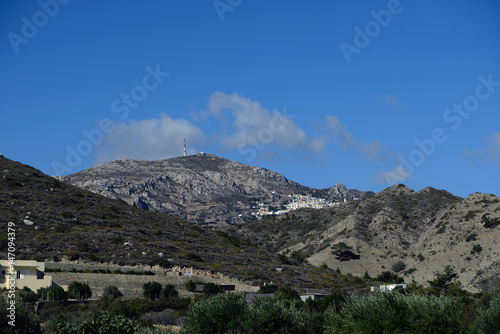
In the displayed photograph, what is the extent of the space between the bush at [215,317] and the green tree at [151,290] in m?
22.0

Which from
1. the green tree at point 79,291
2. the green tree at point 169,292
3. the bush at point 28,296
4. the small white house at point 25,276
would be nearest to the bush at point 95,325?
the bush at point 28,296

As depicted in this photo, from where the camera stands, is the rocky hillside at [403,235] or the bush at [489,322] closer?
the bush at [489,322]

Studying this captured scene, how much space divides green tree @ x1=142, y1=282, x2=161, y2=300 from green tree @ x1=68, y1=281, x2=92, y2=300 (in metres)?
5.48

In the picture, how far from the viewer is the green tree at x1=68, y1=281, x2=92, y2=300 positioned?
5675cm

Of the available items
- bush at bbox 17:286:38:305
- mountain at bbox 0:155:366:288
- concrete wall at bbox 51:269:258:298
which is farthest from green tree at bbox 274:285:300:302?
bush at bbox 17:286:38:305

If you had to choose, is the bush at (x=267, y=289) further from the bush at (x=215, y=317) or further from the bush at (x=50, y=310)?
the bush at (x=215, y=317)

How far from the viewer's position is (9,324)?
35500mm

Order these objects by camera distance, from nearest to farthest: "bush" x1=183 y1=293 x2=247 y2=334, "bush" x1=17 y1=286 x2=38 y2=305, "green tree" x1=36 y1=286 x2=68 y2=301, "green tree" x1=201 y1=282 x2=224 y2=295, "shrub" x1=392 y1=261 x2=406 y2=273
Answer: "bush" x1=183 y1=293 x2=247 y2=334
"bush" x1=17 y1=286 x2=38 y2=305
"green tree" x1=36 y1=286 x2=68 y2=301
"green tree" x1=201 y1=282 x2=224 y2=295
"shrub" x1=392 y1=261 x2=406 y2=273

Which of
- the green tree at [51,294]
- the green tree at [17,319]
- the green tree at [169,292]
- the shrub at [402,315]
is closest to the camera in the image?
the shrub at [402,315]

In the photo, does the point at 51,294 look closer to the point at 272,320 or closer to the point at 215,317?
the point at 215,317

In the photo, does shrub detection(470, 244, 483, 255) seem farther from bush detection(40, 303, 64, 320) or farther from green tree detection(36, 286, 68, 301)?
bush detection(40, 303, 64, 320)

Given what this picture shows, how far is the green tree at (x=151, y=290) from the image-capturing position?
60.7 metres

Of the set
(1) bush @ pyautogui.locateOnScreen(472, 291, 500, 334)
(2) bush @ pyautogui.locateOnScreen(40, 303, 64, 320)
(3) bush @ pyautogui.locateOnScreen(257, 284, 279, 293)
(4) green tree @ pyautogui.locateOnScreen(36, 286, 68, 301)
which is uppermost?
(3) bush @ pyautogui.locateOnScreen(257, 284, 279, 293)

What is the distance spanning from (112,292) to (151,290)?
391cm
